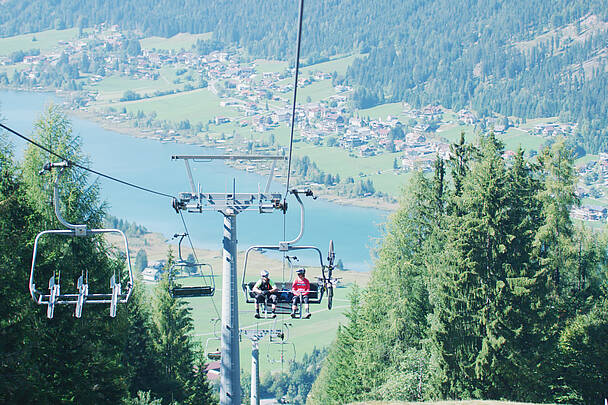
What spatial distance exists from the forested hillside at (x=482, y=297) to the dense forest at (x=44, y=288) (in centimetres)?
927

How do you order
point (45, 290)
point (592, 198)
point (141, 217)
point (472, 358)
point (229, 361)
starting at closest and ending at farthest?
1. point (229, 361)
2. point (45, 290)
3. point (472, 358)
4. point (141, 217)
5. point (592, 198)

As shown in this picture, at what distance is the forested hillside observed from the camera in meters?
24.6

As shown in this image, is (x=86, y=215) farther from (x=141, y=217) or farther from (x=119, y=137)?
(x=119, y=137)

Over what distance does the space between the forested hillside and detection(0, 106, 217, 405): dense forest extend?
30.4 ft

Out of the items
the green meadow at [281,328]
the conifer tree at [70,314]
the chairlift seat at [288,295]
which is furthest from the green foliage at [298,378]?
the chairlift seat at [288,295]

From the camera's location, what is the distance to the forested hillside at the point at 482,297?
2456 cm

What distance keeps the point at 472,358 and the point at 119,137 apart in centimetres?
17480

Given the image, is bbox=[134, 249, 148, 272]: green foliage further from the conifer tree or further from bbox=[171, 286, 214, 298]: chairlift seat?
bbox=[171, 286, 214, 298]: chairlift seat

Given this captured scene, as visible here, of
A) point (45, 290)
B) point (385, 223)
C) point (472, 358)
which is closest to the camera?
point (45, 290)

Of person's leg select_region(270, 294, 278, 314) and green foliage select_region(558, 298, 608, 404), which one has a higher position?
person's leg select_region(270, 294, 278, 314)

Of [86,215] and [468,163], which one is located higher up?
[468,163]

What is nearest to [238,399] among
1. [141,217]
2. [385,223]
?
[385,223]

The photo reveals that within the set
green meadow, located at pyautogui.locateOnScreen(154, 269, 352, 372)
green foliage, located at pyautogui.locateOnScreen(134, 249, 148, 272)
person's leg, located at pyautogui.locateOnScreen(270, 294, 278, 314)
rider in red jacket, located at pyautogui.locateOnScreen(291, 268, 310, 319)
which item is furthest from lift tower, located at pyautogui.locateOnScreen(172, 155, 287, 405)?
green foliage, located at pyautogui.locateOnScreen(134, 249, 148, 272)

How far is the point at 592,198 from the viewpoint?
157500 millimetres
